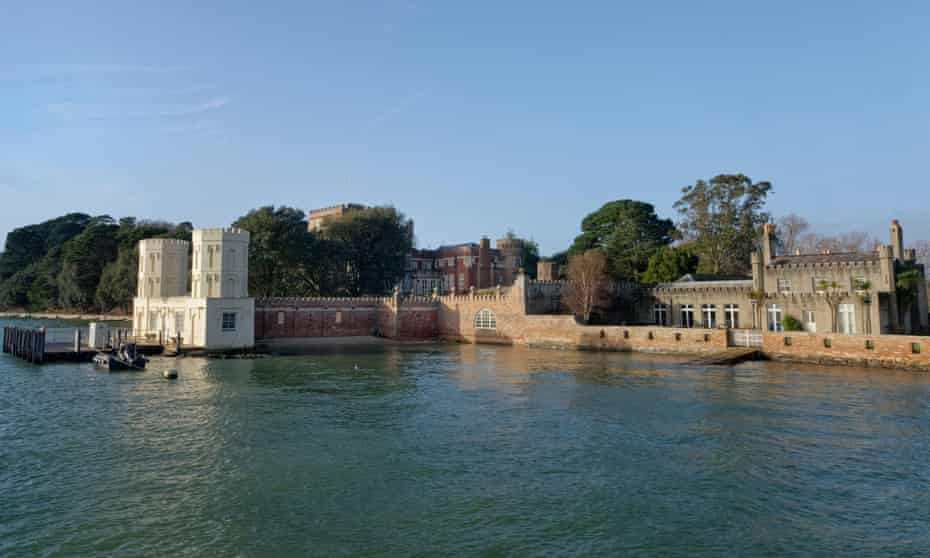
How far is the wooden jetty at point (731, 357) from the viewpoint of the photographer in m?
34.4

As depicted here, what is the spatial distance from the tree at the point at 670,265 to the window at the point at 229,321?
117ft

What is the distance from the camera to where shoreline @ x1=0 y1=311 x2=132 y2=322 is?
266 feet

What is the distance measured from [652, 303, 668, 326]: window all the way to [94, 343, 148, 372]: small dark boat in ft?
132

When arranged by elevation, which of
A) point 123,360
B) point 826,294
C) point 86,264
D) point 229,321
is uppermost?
point 86,264

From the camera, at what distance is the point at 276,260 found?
55.2 meters

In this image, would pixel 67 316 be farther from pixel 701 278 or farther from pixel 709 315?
pixel 709 315

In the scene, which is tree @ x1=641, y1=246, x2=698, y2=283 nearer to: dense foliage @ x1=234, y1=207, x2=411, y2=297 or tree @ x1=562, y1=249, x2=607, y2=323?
tree @ x1=562, y1=249, x2=607, y2=323

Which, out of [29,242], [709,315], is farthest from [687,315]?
[29,242]

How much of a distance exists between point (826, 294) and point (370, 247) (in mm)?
41214

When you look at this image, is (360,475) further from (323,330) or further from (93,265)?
(93,265)

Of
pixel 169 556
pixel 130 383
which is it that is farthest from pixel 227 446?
pixel 130 383

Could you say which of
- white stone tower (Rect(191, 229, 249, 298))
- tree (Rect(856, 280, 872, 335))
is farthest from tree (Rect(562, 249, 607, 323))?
white stone tower (Rect(191, 229, 249, 298))

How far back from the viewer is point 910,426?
1894 cm

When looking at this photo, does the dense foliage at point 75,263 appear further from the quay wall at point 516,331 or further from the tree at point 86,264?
the quay wall at point 516,331
